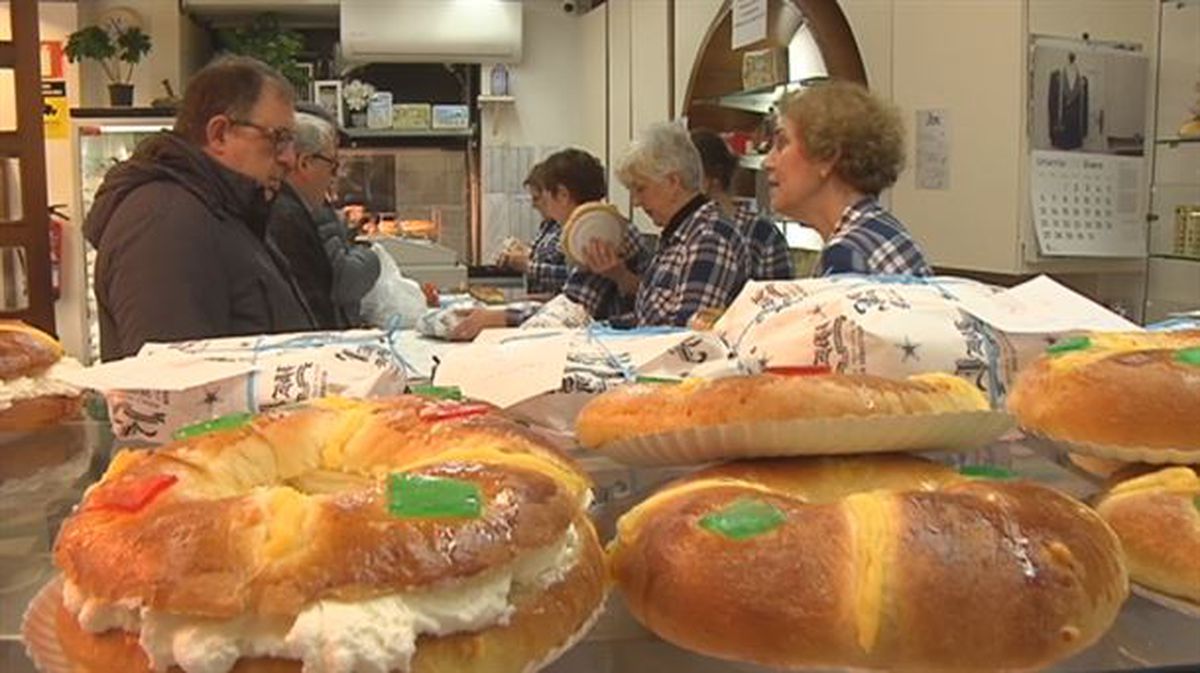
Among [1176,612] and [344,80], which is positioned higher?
[344,80]

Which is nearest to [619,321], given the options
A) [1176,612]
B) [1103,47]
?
[1103,47]

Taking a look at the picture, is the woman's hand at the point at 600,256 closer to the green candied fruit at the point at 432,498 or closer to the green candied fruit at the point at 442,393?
the green candied fruit at the point at 442,393

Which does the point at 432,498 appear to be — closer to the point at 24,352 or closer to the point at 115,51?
the point at 24,352

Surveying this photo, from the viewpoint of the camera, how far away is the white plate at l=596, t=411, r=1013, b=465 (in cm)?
77

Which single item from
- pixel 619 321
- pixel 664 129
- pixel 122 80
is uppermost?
pixel 122 80

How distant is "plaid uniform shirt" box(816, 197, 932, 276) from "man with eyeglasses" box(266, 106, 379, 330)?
1284mm

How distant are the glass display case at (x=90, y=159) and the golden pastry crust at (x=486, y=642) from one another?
18.5ft

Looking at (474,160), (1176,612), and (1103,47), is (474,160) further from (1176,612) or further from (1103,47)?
(1176,612)

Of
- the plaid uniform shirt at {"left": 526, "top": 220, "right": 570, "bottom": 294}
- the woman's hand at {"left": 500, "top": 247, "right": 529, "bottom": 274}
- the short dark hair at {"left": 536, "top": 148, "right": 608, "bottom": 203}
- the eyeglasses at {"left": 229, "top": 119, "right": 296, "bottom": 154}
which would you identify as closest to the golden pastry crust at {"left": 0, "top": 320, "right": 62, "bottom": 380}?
the eyeglasses at {"left": 229, "top": 119, "right": 296, "bottom": 154}

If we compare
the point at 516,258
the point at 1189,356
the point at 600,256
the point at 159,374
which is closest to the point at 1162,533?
the point at 1189,356

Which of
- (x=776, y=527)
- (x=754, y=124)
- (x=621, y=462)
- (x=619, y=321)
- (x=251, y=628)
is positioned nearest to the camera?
(x=251, y=628)

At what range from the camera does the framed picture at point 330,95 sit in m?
6.74

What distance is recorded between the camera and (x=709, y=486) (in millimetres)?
732

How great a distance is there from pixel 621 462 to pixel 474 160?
634 centimetres
